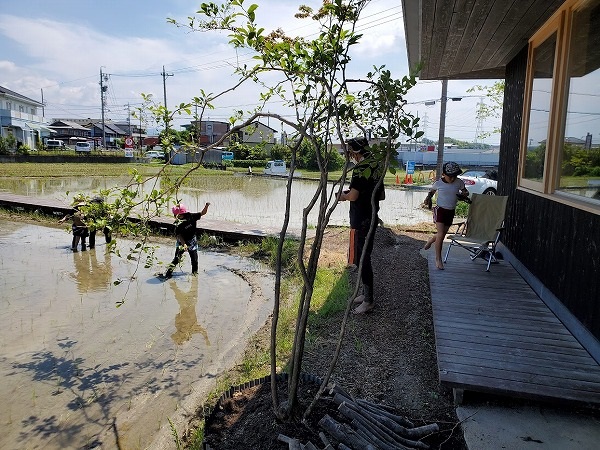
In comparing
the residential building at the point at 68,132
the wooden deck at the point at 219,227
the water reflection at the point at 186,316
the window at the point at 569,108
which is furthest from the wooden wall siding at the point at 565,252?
the residential building at the point at 68,132

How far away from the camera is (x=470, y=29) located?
16.4 feet

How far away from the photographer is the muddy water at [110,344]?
3.42 m

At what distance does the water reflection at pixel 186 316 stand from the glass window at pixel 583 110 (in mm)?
3946

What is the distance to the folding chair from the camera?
5898mm

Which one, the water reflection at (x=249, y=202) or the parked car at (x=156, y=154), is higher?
the parked car at (x=156, y=154)

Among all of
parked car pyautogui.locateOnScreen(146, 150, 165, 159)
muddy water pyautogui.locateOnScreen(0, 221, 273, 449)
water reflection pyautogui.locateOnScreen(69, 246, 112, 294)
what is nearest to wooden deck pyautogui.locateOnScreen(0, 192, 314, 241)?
water reflection pyautogui.locateOnScreen(69, 246, 112, 294)

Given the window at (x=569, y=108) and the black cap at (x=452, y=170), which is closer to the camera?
the window at (x=569, y=108)

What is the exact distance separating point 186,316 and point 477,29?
4786 mm

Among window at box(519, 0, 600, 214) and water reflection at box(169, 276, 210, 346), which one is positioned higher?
window at box(519, 0, 600, 214)

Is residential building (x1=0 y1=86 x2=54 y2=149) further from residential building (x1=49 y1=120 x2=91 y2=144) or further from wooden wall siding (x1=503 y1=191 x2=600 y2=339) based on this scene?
wooden wall siding (x1=503 y1=191 x2=600 y2=339)

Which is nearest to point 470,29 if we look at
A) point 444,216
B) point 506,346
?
point 444,216

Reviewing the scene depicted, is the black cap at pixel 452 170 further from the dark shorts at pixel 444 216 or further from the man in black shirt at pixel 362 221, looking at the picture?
the man in black shirt at pixel 362 221

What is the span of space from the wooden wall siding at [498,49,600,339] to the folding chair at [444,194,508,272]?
0.23m

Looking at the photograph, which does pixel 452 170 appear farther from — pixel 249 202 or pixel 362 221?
pixel 249 202
